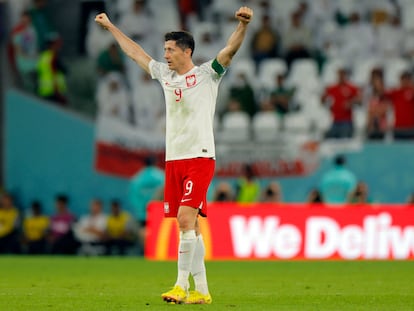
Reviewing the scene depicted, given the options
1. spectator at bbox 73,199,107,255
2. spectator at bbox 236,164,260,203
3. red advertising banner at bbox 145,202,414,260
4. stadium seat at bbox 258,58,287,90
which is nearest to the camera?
red advertising banner at bbox 145,202,414,260

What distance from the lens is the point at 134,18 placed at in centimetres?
2659

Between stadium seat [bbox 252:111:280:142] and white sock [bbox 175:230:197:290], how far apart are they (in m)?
14.8

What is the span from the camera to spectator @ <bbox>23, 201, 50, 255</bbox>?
79.4 ft

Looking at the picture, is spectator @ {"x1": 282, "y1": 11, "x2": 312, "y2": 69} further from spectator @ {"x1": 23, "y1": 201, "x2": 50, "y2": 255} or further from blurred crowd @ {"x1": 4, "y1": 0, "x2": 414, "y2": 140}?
spectator @ {"x1": 23, "y1": 201, "x2": 50, "y2": 255}

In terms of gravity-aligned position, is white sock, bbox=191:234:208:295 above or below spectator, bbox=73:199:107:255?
below

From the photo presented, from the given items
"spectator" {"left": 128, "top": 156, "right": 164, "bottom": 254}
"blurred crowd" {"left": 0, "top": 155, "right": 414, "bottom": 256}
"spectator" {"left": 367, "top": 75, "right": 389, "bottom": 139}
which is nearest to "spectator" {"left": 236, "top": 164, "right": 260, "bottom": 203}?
"blurred crowd" {"left": 0, "top": 155, "right": 414, "bottom": 256}

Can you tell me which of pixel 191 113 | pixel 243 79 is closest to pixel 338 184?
pixel 243 79

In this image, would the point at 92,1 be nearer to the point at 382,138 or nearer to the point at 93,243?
the point at 93,243

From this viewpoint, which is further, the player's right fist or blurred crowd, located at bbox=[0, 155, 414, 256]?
blurred crowd, located at bbox=[0, 155, 414, 256]

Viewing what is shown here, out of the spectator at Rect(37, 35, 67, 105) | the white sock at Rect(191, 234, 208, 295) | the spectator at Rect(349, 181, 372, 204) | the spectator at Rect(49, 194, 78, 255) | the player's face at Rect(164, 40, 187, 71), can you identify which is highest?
the spectator at Rect(37, 35, 67, 105)

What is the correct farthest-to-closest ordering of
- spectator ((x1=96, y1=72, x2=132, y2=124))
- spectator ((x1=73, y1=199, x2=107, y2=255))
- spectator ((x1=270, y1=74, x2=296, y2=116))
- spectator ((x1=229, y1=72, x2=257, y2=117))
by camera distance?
spectator ((x1=96, y1=72, x2=132, y2=124)) → spectator ((x1=229, y1=72, x2=257, y2=117)) → spectator ((x1=270, y1=74, x2=296, y2=116)) → spectator ((x1=73, y1=199, x2=107, y2=255))

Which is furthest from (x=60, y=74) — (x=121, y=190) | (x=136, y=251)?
(x=136, y=251)

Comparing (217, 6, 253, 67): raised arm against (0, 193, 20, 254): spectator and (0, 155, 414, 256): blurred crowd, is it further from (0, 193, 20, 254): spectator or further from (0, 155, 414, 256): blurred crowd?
(0, 193, 20, 254): spectator

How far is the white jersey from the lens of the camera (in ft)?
32.3
